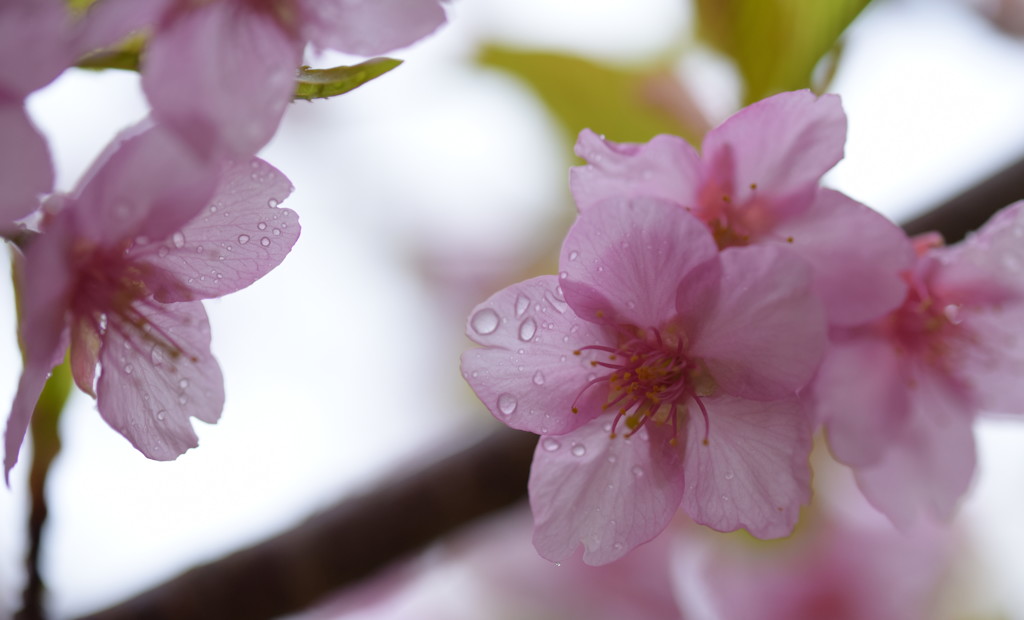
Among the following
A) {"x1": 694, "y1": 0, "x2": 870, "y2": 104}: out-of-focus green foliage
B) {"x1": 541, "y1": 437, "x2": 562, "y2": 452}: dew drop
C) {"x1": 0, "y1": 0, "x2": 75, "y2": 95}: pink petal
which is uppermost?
{"x1": 0, "y1": 0, "x2": 75, "y2": 95}: pink petal

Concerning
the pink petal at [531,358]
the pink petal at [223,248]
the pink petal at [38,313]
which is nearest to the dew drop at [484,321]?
the pink petal at [531,358]

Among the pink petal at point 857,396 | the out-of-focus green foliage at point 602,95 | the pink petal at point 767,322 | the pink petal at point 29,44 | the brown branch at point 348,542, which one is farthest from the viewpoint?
the out-of-focus green foliage at point 602,95

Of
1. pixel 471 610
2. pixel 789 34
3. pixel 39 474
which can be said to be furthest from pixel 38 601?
pixel 471 610

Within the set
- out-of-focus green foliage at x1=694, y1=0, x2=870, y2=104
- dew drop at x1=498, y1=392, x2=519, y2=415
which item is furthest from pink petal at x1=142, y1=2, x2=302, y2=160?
out-of-focus green foliage at x1=694, y1=0, x2=870, y2=104

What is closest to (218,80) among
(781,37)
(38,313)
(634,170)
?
(38,313)

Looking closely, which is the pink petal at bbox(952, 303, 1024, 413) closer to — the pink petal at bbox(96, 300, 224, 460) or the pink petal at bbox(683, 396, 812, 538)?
the pink petal at bbox(683, 396, 812, 538)

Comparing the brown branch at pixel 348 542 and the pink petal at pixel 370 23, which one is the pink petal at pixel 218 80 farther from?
the brown branch at pixel 348 542

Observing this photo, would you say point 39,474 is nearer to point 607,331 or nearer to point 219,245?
point 219,245
